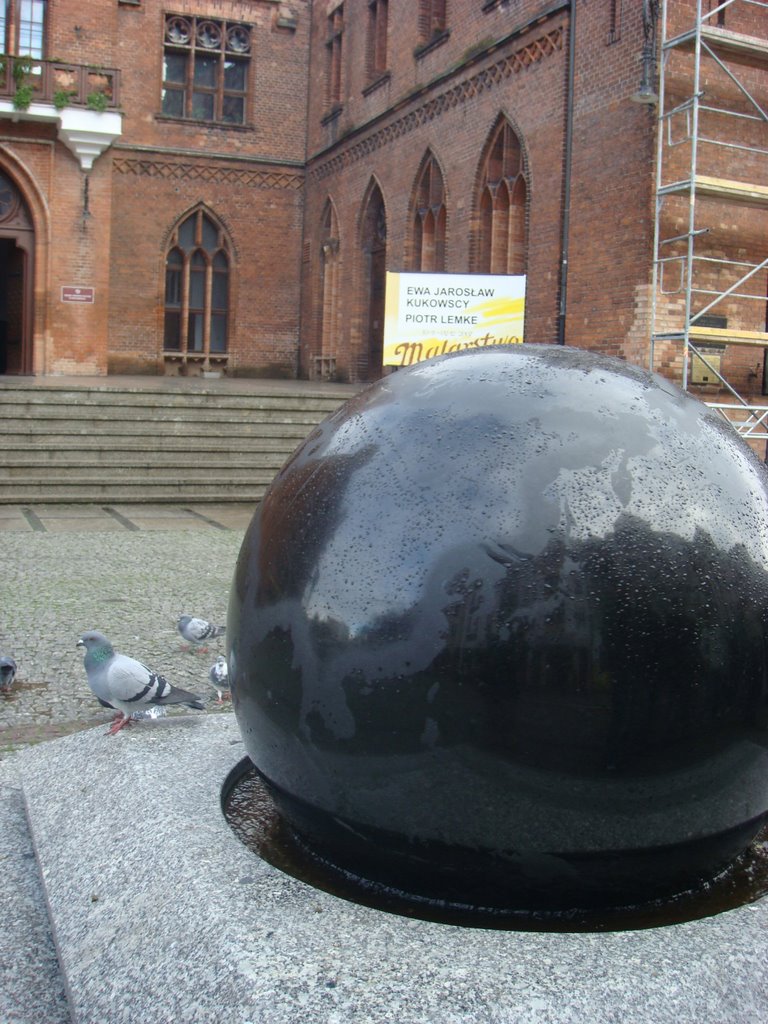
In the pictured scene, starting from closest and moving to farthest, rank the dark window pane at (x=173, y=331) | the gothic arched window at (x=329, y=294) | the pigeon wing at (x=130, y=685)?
1. the pigeon wing at (x=130, y=685)
2. the gothic arched window at (x=329, y=294)
3. the dark window pane at (x=173, y=331)

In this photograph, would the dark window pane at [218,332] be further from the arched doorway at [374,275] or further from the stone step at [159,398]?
the stone step at [159,398]

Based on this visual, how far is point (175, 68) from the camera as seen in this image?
100 feet

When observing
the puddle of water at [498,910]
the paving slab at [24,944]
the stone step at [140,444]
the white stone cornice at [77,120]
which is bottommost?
the paving slab at [24,944]

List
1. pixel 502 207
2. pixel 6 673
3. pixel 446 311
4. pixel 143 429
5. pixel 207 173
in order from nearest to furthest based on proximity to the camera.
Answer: pixel 6 673
pixel 446 311
pixel 143 429
pixel 502 207
pixel 207 173

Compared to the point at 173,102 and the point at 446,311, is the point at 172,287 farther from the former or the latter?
the point at 446,311

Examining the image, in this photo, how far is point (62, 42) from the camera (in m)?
25.3

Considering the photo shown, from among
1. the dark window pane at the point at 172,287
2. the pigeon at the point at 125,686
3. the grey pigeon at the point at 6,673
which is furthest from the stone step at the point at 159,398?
the dark window pane at the point at 172,287

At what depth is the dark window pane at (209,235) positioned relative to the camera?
31109 millimetres

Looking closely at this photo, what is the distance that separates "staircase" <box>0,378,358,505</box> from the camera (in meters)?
14.5

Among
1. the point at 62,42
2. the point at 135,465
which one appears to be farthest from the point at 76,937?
the point at 62,42

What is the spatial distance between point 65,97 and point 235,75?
8.69 metres

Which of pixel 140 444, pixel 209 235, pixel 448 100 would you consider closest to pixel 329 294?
pixel 209 235

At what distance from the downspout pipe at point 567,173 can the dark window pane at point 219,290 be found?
48.2 ft

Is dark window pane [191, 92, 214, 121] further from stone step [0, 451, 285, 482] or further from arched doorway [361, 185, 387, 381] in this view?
stone step [0, 451, 285, 482]
